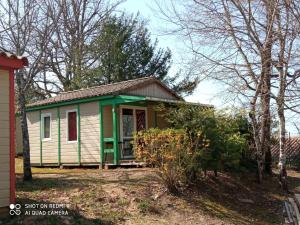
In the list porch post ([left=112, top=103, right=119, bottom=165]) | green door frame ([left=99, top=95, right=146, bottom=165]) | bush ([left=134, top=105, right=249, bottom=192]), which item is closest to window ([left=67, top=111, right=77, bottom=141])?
green door frame ([left=99, top=95, right=146, bottom=165])

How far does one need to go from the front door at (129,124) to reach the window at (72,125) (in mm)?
2007

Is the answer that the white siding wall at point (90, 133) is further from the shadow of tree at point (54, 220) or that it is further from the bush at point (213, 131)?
the shadow of tree at point (54, 220)

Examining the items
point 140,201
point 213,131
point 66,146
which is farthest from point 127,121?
point 140,201

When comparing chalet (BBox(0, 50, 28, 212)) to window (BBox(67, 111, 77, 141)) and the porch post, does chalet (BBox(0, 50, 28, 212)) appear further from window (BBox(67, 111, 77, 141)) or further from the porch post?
window (BBox(67, 111, 77, 141))

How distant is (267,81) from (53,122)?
34.2 ft

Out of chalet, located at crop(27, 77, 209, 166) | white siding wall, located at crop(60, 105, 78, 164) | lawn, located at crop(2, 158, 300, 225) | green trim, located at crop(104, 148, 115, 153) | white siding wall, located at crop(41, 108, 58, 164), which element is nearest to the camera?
lawn, located at crop(2, 158, 300, 225)

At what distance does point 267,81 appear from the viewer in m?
12.2

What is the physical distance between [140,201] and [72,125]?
8.86 meters

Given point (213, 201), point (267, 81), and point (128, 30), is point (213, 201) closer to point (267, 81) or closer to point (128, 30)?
point (267, 81)

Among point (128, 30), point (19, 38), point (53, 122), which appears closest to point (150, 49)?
point (128, 30)

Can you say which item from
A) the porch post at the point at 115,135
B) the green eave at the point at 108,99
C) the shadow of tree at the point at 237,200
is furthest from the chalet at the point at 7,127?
the porch post at the point at 115,135

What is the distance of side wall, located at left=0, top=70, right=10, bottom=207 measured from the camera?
28.3 ft

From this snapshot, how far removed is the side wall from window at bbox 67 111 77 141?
9.50m

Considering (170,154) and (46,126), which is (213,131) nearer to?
(170,154)
